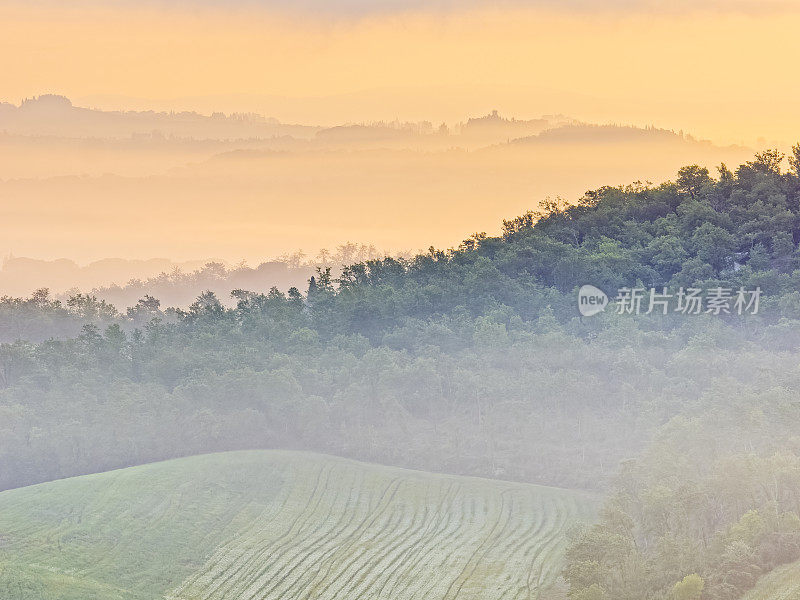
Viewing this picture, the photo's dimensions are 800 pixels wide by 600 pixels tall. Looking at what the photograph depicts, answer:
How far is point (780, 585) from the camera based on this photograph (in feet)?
131

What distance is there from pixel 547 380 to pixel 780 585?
162 feet

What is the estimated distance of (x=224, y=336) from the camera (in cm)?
11081

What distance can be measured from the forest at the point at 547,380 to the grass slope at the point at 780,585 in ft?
2.39

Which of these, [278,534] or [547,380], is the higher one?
[547,380]

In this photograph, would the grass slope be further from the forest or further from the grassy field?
the grassy field

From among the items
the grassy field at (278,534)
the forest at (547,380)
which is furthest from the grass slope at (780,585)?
the grassy field at (278,534)

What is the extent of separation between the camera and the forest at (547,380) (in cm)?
5119

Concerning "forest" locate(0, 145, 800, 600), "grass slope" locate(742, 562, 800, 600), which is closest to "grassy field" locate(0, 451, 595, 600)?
"forest" locate(0, 145, 800, 600)

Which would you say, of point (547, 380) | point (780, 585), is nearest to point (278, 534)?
point (780, 585)

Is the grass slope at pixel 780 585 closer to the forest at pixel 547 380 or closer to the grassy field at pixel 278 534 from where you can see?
the forest at pixel 547 380

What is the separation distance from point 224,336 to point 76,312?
157ft

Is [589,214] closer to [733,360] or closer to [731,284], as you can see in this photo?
[731,284]

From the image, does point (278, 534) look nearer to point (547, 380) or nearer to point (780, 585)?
point (780, 585)

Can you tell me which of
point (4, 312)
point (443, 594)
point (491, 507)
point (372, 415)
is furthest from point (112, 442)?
point (4, 312)
